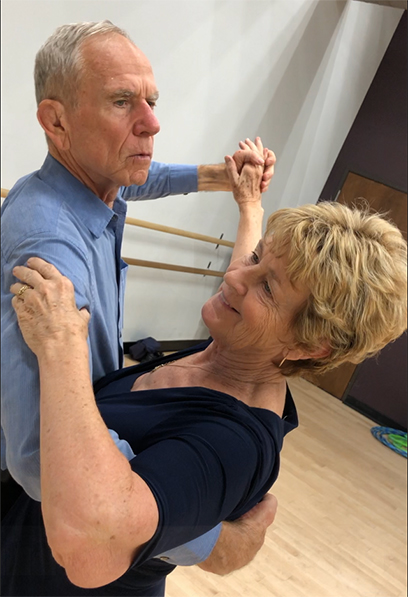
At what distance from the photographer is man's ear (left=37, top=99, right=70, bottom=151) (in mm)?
738

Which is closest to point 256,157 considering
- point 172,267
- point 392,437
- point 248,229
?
point 248,229

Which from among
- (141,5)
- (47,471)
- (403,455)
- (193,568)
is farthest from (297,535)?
(141,5)

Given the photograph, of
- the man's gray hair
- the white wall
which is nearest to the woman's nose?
the white wall

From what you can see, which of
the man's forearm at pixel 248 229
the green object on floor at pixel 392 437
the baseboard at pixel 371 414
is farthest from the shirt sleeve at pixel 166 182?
the green object on floor at pixel 392 437

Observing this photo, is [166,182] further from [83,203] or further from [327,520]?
[327,520]

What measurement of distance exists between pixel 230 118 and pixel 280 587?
836mm

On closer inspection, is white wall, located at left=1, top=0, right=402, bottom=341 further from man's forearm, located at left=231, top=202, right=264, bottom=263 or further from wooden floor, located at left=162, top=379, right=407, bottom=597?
wooden floor, located at left=162, top=379, right=407, bottom=597

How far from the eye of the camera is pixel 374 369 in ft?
3.54

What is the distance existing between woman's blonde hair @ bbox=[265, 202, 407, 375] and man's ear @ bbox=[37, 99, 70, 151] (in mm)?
317

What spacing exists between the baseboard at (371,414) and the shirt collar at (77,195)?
57 cm

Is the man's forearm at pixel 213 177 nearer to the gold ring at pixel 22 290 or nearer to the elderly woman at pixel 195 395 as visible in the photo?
the elderly woman at pixel 195 395

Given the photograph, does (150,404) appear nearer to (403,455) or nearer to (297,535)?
(297,535)

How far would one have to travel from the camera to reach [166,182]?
1.02 metres

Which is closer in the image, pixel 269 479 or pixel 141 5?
pixel 269 479
